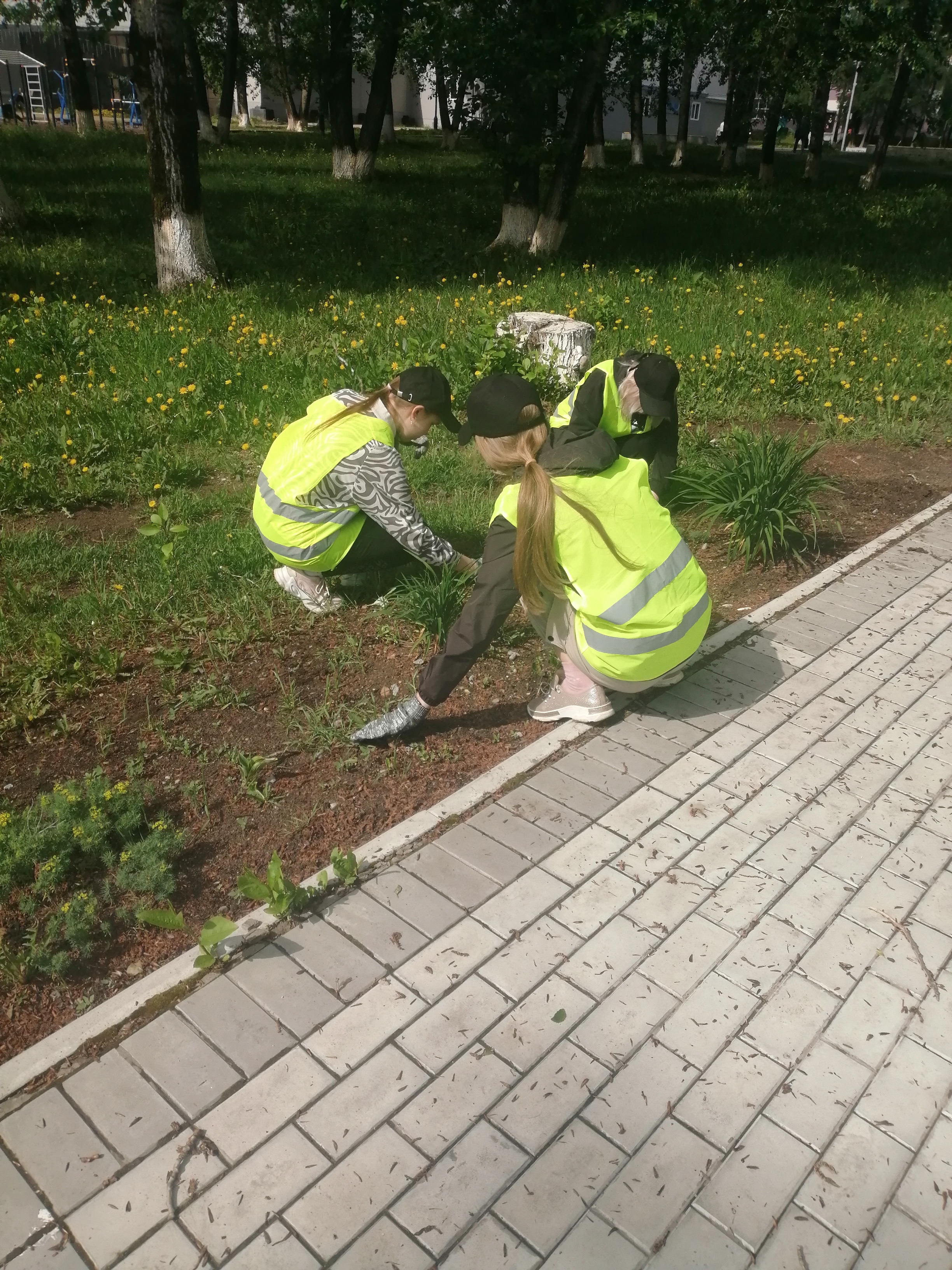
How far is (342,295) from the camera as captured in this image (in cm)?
1013

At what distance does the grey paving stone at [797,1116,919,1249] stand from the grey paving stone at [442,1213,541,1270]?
0.65m

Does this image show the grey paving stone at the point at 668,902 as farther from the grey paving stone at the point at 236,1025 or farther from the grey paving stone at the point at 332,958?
the grey paving stone at the point at 236,1025

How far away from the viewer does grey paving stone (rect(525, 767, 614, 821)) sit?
11.3 feet

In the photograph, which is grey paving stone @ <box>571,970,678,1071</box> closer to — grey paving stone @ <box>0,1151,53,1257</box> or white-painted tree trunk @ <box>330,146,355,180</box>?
grey paving stone @ <box>0,1151,53,1257</box>

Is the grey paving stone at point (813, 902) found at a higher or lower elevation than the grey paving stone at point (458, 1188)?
higher

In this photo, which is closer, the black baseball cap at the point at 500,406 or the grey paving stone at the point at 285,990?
the grey paving stone at the point at 285,990

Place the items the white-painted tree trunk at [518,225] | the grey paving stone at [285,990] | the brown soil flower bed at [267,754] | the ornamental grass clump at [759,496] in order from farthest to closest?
the white-painted tree trunk at [518,225] → the ornamental grass clump at [759,496] → the brown soil flower bed at [267,754] → the grey paving stone at [285,990]

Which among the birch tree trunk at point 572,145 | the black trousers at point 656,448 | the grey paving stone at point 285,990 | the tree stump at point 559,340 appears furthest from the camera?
the birch tree trunk at point 572,145

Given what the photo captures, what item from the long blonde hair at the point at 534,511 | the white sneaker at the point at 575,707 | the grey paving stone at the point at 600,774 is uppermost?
the long blonde hair at the point at 534,511

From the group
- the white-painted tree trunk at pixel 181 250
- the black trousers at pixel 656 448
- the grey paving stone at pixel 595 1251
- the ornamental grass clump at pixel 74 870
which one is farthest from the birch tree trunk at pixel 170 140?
the grey paving stone at pixel 595 1251

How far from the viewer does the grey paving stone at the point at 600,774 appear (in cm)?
355

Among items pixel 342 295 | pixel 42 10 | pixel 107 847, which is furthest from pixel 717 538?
pixel 42 10

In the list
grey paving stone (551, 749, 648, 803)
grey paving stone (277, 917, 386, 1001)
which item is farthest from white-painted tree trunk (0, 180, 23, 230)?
grey paving stone (277, 917, 386, 1001)

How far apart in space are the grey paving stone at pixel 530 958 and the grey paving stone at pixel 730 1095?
1.69 ft
